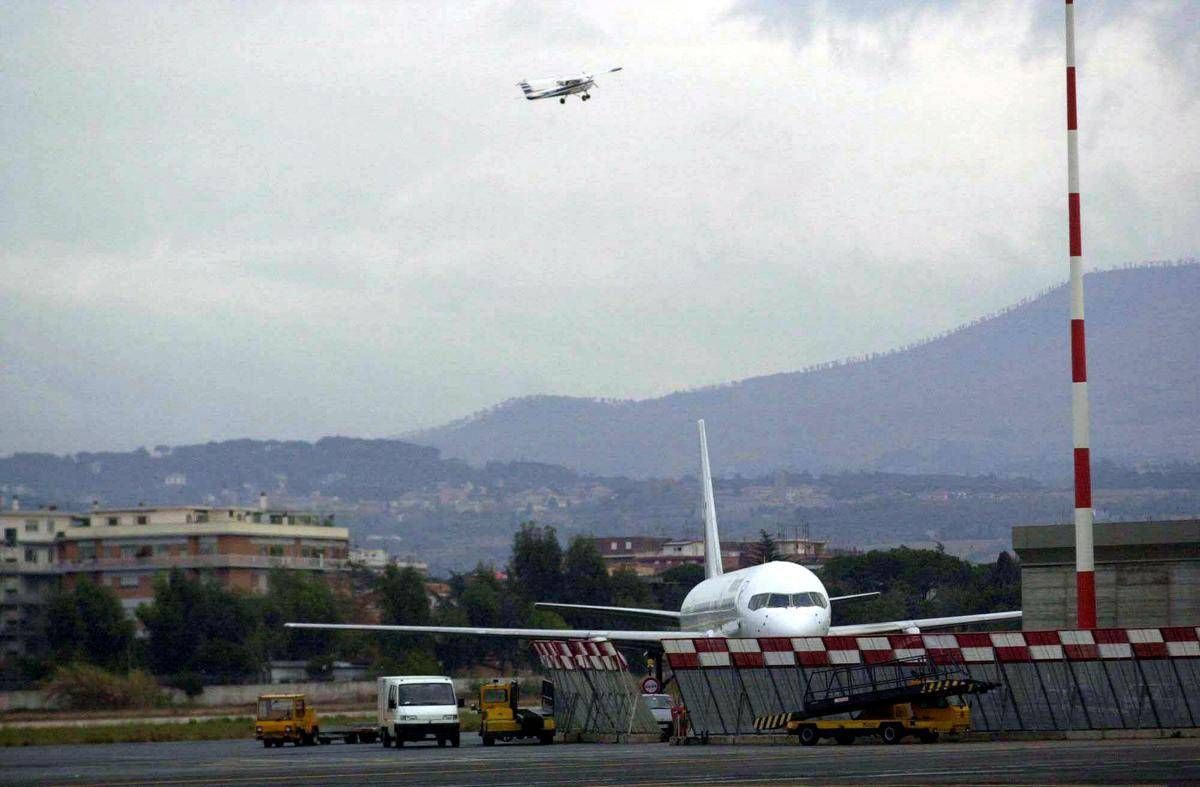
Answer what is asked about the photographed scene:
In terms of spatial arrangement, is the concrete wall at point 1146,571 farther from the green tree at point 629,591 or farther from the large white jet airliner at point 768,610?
the green tree at point 629,591

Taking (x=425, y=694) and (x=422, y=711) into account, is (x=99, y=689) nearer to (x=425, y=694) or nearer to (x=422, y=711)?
(x=425, y=694)

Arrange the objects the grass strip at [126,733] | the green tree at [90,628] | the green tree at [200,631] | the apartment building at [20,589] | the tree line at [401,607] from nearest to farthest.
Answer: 1. the apartment building at [20,589]
2. the grass strip at [126,733]
3. the green tree at [90,628]
4. the tree line at [401,607]
5. the green tree at [200,631]

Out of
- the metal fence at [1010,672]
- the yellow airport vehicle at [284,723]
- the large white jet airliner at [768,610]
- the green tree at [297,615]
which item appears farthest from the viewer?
the green tree at [297,615]

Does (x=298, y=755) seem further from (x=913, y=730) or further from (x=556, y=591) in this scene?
(x=556, y=591)

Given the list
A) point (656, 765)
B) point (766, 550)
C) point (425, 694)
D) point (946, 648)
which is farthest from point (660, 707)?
point (766, 550)

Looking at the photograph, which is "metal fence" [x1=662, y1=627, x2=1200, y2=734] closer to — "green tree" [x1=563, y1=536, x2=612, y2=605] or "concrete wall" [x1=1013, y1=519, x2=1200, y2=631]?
"concrete wall" [x1=1013, y1=519, x2=1200, y2=631]

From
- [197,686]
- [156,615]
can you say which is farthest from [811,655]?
[156,615]

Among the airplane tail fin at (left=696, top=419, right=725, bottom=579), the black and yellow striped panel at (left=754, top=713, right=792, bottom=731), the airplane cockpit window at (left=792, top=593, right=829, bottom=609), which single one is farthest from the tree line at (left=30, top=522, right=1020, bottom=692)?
the black and yellow striped panel at (left=754, top=713, right=792, bottom=731)

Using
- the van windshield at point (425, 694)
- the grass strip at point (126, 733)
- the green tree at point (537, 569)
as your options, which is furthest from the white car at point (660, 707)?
the green tree at point (537, 569)
